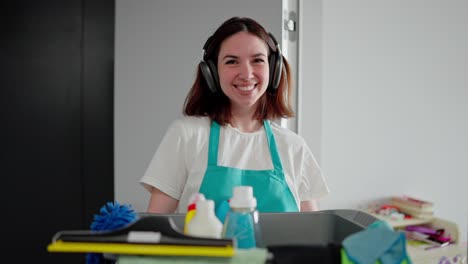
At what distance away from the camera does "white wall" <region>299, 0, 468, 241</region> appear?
2.20 m

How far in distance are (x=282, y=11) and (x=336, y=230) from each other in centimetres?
103

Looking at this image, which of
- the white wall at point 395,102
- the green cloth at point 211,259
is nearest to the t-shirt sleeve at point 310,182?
the green cloth at point 211,259

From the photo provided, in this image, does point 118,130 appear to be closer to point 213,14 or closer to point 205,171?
point 213,14

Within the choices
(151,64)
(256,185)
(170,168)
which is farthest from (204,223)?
(151,64)

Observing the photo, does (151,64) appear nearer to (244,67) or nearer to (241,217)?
(244,67)

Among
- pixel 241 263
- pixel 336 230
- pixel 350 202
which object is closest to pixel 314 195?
pixel 336 230

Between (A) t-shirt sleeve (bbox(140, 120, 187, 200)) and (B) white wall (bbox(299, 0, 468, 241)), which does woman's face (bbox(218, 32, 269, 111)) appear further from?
(B) white wall (bbox(299, 0, 468, 241))

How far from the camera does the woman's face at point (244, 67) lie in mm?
974

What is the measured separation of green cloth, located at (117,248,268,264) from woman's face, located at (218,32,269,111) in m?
0.59

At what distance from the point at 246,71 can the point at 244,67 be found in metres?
0.01

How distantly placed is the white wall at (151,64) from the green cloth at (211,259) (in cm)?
113

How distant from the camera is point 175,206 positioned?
101cm

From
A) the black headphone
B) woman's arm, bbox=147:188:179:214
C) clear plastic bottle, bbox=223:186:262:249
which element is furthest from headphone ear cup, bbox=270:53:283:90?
clear plastic bottle, bbox=223:186:262:249

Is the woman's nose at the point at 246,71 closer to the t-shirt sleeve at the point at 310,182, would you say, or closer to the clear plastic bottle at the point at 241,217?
the t-shirt sleeve at the point at 310,182
